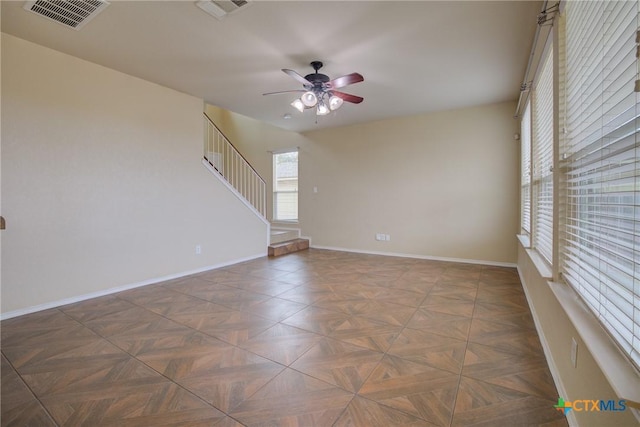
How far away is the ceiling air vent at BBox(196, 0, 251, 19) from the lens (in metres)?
2.22

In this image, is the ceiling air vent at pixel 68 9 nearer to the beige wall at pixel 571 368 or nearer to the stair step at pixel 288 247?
the beige wall at pixel 571 368

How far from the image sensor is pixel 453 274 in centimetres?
426

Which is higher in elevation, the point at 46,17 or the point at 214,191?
the point at 46,17

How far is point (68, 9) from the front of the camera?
2.34 metres

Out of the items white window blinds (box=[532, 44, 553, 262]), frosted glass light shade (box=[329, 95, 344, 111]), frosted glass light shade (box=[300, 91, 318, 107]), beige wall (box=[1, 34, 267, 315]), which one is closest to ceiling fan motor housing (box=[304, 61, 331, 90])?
frosted glass light shade (box=[300, 91, 318, 107])

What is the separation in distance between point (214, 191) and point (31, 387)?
321 cm

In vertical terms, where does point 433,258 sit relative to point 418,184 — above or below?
below

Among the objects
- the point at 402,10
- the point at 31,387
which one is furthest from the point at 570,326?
the point at 31,387

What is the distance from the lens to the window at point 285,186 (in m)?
6.90

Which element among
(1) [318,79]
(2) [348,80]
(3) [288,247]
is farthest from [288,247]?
(2) [348,80]

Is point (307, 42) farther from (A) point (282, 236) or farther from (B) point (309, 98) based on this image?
(A) point (282, 236)

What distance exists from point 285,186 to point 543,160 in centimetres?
531

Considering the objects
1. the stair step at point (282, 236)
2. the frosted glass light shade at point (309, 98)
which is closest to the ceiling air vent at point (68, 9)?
the frosted glass light shade at point (309, 98)

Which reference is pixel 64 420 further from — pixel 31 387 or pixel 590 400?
pixel 590 400
